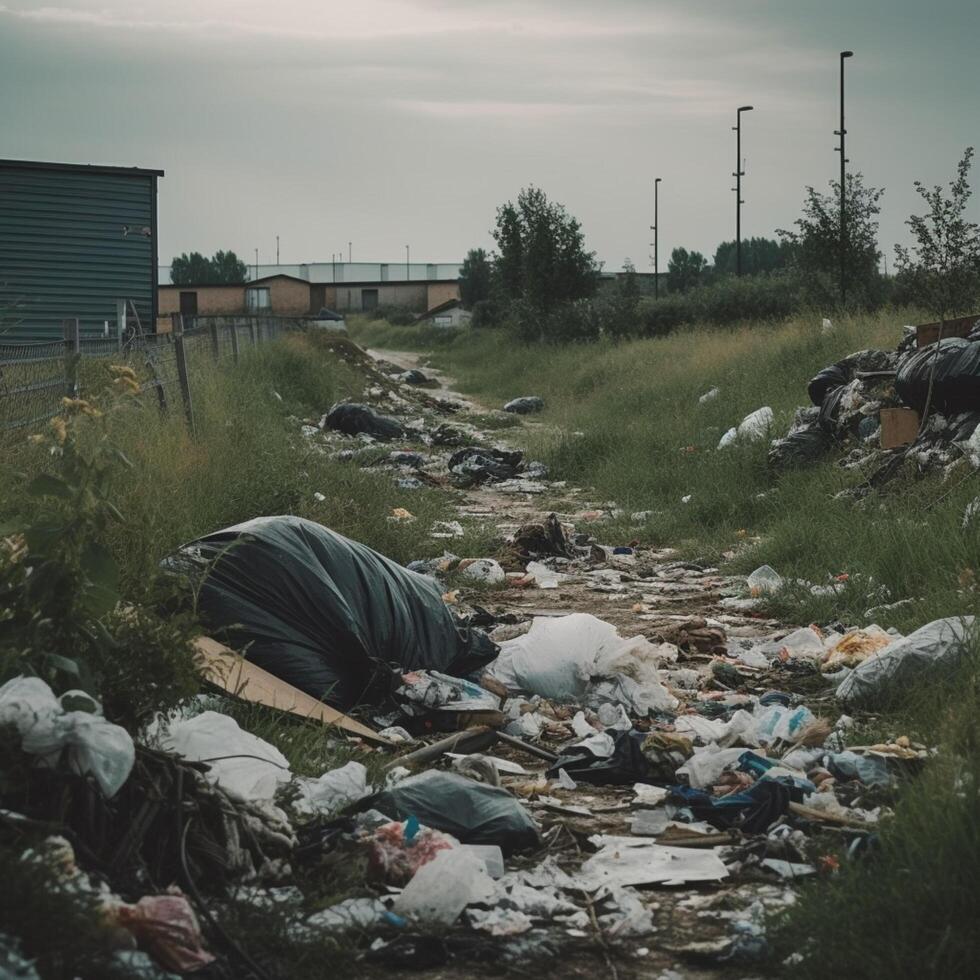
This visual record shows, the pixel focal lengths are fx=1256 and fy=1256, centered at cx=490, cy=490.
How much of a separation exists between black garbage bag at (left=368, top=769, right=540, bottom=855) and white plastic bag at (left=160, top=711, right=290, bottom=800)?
0.88 feet

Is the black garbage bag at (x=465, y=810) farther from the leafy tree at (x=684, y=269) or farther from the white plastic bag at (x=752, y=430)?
the leafy tree at (x=684, y=269)

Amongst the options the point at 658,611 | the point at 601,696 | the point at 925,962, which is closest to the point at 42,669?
the point at 925,962

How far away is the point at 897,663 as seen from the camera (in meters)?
4.33

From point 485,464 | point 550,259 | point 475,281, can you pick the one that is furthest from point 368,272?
point 485,464

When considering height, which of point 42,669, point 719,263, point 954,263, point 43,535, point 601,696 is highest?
point 719,263

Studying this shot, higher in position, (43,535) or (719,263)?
(719,263)

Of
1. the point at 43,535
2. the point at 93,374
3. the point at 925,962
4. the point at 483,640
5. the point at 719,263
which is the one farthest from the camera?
the point at 719,263

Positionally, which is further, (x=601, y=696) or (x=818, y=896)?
(x=601, y=696)

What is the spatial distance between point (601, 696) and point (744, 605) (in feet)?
6.36

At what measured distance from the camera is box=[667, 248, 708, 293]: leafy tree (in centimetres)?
6151

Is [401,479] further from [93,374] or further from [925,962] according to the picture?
[925,962]

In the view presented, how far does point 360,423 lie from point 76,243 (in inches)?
394

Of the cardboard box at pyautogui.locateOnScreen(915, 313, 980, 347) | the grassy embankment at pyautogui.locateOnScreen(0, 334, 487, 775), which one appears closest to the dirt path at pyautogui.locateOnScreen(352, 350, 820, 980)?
the grassy embankment at pyautogui.locateOnScreen(0, 334, 487, 775)

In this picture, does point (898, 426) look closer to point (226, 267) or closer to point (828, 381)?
point (828, 381)
